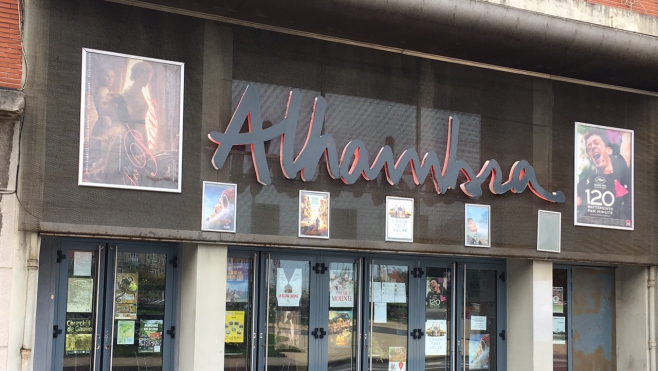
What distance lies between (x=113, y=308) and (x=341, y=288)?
3980mm

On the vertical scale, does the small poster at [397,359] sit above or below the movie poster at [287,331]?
below

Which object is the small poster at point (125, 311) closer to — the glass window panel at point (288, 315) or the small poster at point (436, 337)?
the glass window panel at point (288, 315)

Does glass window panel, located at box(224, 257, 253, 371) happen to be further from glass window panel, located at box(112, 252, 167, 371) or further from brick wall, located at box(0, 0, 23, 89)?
brick wall, located at box(0, 0, 23, 89)

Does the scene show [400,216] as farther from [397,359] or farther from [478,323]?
[478,323]

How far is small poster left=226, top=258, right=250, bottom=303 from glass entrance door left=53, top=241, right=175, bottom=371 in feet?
3.12

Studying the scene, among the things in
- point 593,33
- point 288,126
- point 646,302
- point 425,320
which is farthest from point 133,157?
point 646,302

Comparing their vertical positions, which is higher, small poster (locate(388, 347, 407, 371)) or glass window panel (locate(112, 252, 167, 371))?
glass window panel (locate(112, 252, 167, 371))

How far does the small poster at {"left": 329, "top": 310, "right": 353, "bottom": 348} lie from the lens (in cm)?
1323

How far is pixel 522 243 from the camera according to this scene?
1391 centimetres

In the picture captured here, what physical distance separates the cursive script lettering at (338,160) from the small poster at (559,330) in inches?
117

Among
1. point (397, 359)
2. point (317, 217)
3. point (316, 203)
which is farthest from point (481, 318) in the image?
point (316, 203)

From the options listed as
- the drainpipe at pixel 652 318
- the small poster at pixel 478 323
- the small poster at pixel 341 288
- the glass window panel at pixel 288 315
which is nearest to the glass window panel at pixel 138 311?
the glass window panel at pixel 288 315

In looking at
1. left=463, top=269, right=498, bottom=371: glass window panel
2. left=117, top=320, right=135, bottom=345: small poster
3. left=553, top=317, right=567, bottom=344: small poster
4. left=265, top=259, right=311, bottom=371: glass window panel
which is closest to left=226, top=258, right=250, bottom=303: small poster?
left=265, top=259, right=311, bottom=371: glass window panel

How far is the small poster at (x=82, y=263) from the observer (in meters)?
11.4
